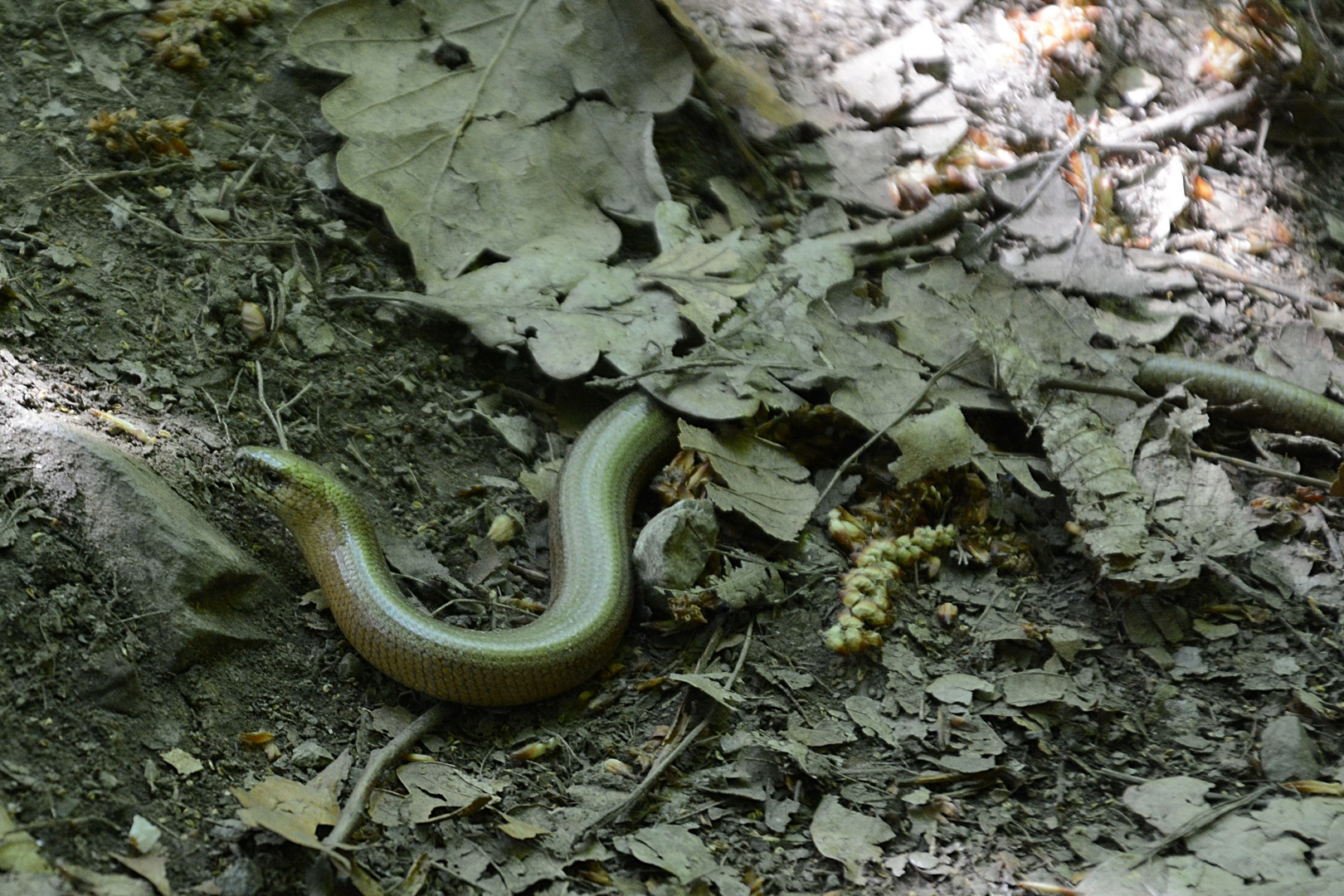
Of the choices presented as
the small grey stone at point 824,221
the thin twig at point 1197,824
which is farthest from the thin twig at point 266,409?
the thin twig at point 1197,824

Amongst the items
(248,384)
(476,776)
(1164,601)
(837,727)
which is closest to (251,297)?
(248,384)

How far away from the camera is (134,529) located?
222cm

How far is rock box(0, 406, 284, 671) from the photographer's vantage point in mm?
2189

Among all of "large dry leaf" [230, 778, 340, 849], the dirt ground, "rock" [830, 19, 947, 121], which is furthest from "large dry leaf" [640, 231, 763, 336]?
"large dry leaf" [230, 778, 340, 849]

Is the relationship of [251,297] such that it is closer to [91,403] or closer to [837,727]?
[91,403]

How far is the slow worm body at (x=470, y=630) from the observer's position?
2.46 m

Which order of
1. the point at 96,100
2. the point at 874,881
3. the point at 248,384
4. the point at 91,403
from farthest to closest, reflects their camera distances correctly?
1. the point at 96,100
2. the point at 248,384
3. the point at 91,403
4. the point at 874,881

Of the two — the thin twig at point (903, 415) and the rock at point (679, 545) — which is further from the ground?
the thin twig at point (903, 415)

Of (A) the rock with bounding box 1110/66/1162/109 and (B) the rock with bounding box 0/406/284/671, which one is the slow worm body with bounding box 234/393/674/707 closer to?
(B) the rock with bounding box 0/406/284/671

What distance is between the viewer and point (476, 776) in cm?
226

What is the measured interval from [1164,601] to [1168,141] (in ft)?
7.79

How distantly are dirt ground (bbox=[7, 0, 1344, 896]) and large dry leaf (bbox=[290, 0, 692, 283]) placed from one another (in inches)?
6.3

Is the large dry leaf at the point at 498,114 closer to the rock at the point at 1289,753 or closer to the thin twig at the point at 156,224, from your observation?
the thin twig at the point at 156,224

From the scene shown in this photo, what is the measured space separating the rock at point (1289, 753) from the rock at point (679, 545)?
1.40 m
